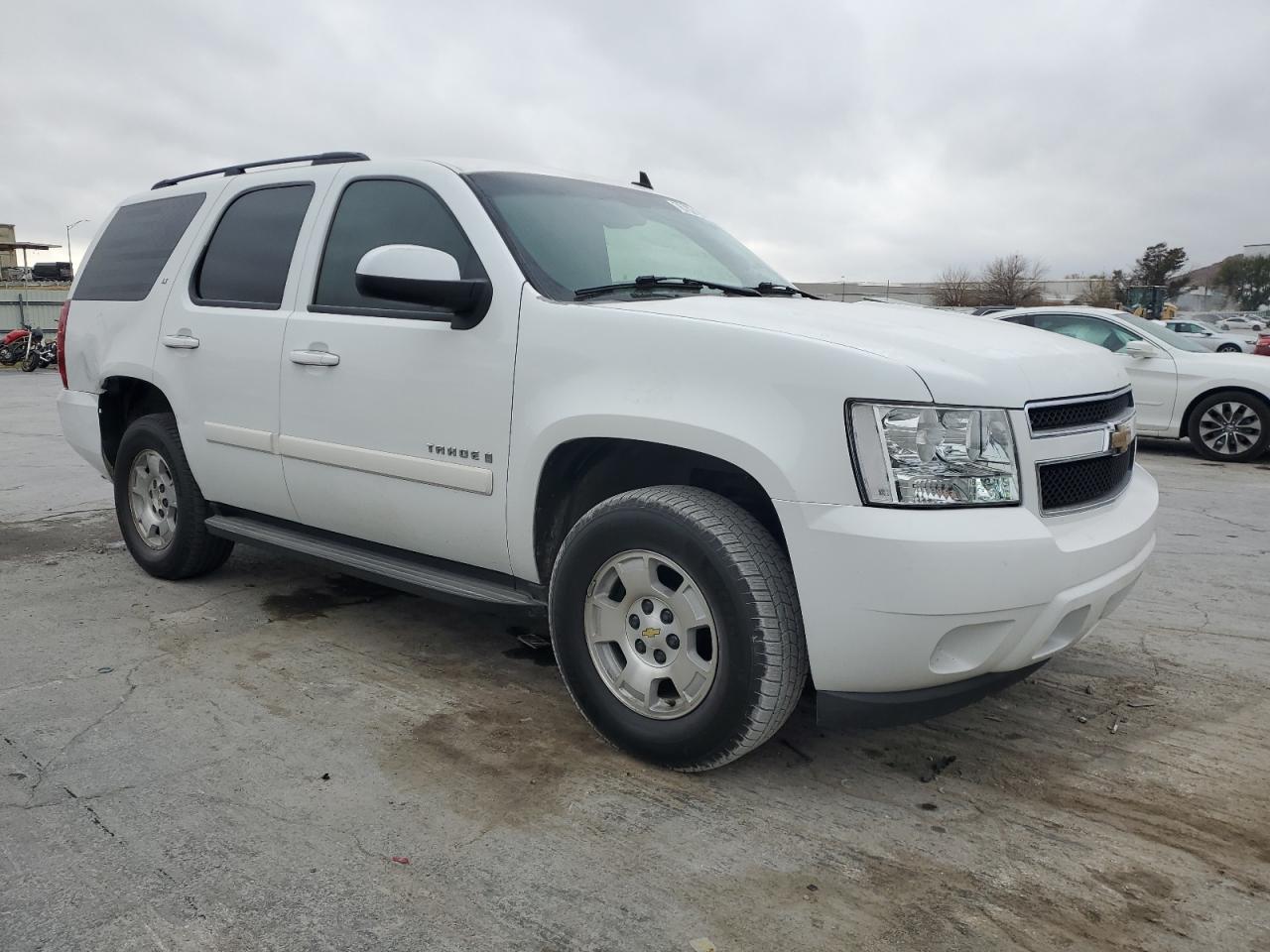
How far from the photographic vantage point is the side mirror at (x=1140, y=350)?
34.2ft

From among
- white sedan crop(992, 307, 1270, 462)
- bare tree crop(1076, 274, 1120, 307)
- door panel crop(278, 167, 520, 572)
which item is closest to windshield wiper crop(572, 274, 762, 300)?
door panel crop(278, 167, 520, 572)

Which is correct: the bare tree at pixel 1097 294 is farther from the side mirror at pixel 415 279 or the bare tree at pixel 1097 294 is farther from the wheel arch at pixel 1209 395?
the side mirror at pixel 415 279

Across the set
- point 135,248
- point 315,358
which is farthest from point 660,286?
point 135,248

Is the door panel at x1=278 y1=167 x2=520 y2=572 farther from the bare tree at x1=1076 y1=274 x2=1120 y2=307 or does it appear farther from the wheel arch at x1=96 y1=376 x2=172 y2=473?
the bare tree at x1=1076 y1=274 x2=1120 y2=307

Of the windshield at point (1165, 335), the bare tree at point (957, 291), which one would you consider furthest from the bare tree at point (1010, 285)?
the windshield at point (1165, 335)

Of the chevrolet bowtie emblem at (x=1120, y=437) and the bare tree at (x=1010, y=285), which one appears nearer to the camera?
the chevrolet bowtie emblem at (x=1120, y=437)

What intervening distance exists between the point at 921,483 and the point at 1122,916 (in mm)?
1101

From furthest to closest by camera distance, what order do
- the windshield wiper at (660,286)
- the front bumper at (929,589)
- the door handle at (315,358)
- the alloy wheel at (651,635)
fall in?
the door handle at (315,358) < the windshield wiper at (660,286) < the alloy wheel at (651,635) < the front bumper at (929,589)

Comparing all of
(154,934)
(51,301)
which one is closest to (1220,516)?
(154,934)

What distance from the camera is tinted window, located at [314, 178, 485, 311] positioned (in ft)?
12.3

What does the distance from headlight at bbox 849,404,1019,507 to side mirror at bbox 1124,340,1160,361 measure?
883 cm

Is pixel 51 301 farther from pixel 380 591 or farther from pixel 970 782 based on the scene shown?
pixel 970 782

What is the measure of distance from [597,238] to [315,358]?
3.85 feet

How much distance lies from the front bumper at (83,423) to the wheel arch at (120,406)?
0.13 feet
